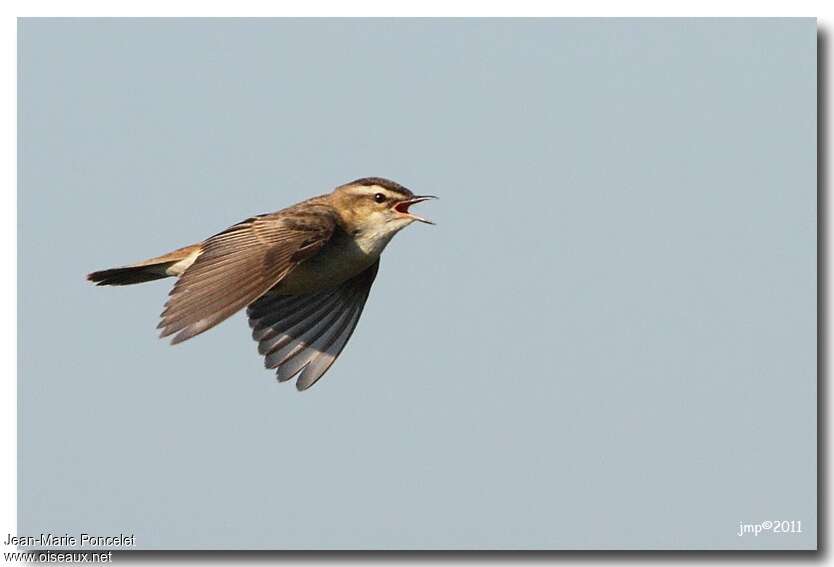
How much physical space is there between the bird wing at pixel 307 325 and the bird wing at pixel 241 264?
33.9 inches

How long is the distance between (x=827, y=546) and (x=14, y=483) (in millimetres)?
5133

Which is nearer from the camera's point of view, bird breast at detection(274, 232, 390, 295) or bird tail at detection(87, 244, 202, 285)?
bird breast at detection(274, 232, 390, 295)

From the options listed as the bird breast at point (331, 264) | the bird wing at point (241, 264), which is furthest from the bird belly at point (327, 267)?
the bird wing at point (241, 264)

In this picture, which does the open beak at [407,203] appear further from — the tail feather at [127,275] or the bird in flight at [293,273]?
the tail feather at [127,275]

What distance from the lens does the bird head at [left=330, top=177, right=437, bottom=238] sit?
8859 millimetres

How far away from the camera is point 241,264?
26.6 ft

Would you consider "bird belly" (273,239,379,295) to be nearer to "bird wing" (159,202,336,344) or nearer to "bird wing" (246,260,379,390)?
"bird wing" (159,202,336,344)

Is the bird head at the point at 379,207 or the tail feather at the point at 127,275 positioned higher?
the bird head at the point at 379,207

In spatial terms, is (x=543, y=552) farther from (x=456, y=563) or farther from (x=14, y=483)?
(x=14, y=483)

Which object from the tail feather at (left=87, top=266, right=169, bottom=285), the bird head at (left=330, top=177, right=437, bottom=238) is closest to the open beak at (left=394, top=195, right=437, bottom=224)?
the bird head at (left=330, top=177, right=437, bottom=238)

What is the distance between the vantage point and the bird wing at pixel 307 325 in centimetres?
947

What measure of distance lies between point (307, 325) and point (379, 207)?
120 centimetres

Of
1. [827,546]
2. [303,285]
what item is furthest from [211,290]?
[827,546]

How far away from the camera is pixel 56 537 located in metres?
9.09
